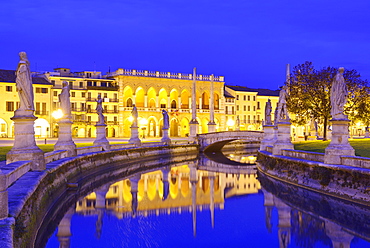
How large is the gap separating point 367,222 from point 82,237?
28.1 ft

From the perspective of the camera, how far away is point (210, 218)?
1814cm

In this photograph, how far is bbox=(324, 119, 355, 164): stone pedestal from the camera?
66.4ft

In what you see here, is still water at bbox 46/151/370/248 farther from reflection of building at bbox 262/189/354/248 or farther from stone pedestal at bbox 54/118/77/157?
stone pedestal at bbox 54/118/77/157

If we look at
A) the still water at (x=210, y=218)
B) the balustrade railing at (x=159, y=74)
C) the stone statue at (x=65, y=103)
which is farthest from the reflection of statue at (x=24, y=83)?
the balustrade railing at (x=159, y=74)

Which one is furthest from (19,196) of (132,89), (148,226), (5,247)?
(132,89)

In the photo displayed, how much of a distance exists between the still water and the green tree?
19434 mm

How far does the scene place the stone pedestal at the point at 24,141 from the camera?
16.8m

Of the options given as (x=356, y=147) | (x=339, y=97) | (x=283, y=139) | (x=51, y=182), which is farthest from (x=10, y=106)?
(x=339, y=97)

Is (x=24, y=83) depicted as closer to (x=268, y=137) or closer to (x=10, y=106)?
(x=268, y=137)

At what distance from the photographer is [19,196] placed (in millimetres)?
11758

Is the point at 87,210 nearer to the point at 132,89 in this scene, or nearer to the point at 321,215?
the point at 321,215

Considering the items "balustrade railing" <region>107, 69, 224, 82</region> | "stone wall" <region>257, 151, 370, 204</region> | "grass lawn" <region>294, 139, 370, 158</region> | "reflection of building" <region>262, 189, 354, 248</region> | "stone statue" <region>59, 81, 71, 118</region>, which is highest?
"balustrade railing" <region>107, 69, 224, 82</region>

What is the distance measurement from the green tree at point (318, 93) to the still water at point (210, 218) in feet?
63.8

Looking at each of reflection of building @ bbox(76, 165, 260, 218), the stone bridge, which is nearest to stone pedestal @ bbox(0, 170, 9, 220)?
reflection of building @ bbox(76, 165, 260, 218)
